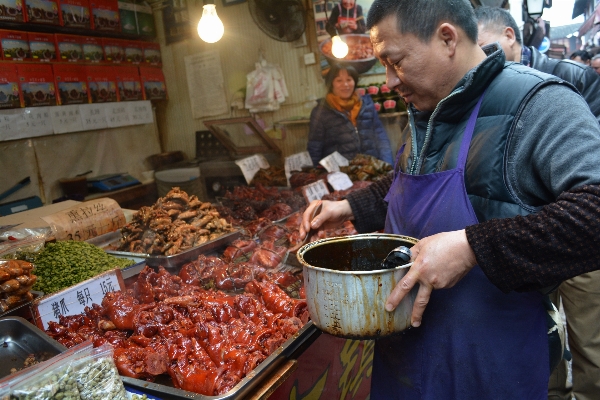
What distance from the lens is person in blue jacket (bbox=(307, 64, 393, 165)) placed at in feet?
21.4

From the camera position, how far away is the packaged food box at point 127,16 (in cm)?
812

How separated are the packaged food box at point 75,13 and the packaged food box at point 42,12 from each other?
11 cm

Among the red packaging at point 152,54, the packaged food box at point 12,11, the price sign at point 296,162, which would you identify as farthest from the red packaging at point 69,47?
the price sign at point 296,162

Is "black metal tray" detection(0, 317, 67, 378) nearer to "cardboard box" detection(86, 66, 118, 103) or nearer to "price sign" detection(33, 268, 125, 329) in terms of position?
"price sign" detection(33, 268, 125, 329)

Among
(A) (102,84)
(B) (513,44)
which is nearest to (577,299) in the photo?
(B) (513,44)

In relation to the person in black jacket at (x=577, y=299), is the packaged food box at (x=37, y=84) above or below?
above

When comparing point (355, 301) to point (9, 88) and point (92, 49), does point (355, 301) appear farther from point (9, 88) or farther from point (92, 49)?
point (92, 49)

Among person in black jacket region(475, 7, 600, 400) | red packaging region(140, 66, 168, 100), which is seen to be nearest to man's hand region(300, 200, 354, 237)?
person in black jacket region(475, 7, 600, 400)

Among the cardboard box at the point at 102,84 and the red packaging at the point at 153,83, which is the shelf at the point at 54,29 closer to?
the cardboard box at the point at 102,84

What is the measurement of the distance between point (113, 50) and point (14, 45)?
1.76 m

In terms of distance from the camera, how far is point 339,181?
5.38 meters

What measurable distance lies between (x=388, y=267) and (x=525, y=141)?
66 centimetres

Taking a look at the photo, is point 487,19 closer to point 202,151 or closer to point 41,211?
point 41,211

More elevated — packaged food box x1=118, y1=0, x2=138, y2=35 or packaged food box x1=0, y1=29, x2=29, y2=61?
packaged food box x1=118, y1=0, x2=138, y2=35
